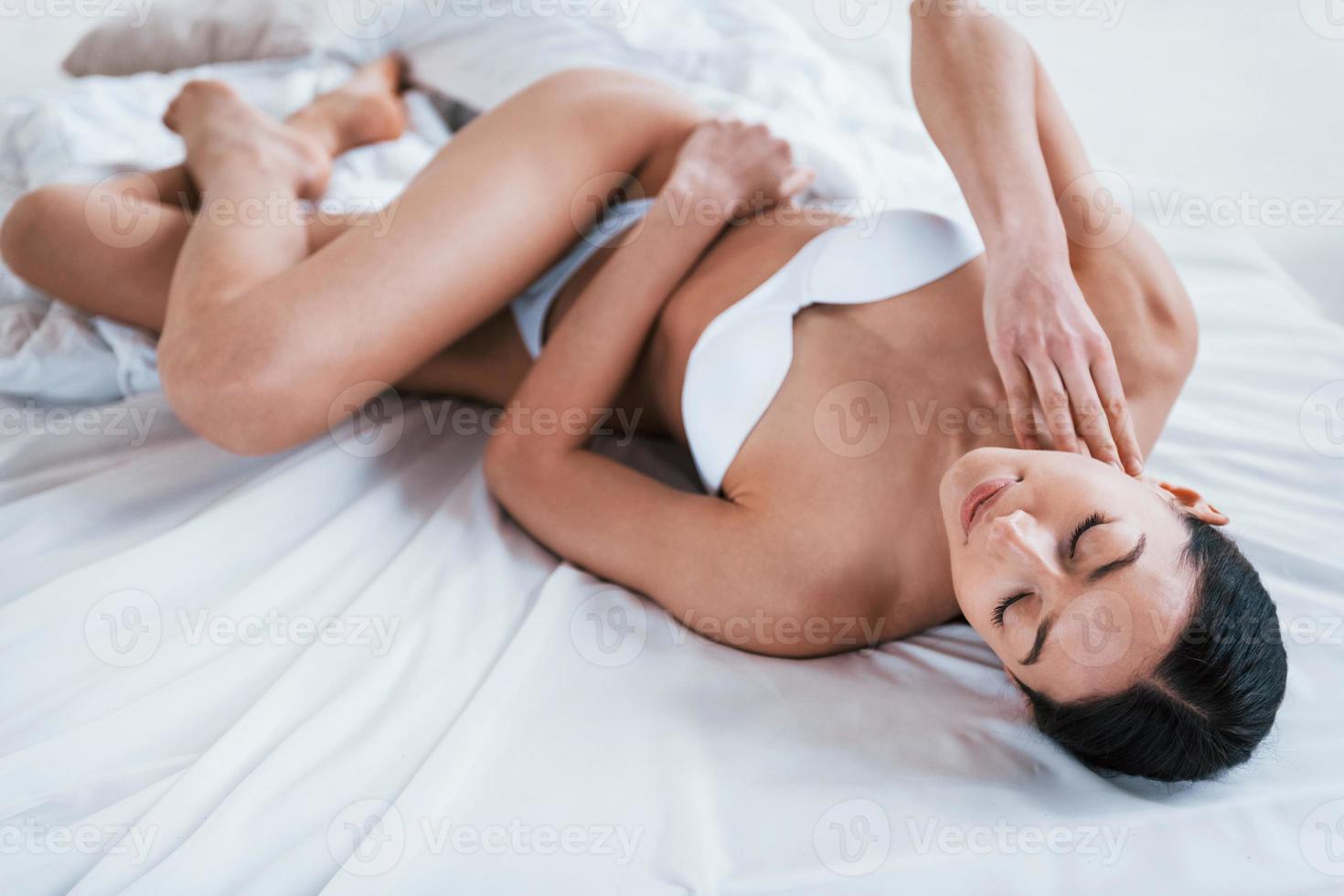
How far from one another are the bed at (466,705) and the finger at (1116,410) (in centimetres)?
24

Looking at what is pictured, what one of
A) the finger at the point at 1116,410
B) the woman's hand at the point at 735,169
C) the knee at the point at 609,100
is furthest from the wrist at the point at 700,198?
the finger at the point at 1116,410

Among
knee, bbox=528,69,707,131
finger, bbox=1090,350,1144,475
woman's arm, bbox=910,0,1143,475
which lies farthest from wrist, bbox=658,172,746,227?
finger, bbox=1090,350,1144,475

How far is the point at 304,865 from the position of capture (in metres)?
0.77

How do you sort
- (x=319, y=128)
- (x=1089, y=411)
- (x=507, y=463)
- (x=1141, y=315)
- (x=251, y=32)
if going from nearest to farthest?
(x=1089, y=411) → (x=1141, y=315) → (x=507, y=463) → (x=319, y=128) → (x=251, y=32)

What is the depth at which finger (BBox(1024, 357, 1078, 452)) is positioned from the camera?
92 cm

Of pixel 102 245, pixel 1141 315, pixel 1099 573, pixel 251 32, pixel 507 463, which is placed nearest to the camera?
pixel 1099 573

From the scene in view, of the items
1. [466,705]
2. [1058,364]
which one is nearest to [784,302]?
[1058,364]

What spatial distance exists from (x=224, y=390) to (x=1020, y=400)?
791mm

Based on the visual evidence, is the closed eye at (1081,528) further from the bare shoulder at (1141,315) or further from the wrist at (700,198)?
the wrist at (700,198)

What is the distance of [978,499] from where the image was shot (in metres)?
0.88

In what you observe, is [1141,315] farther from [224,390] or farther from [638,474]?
[224,390]

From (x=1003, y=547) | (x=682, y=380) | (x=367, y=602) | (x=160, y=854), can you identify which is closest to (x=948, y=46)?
(x=682, y=380)

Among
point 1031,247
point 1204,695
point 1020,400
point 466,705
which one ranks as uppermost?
point 1031,247

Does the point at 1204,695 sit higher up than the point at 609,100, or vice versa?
the point at 609,100
